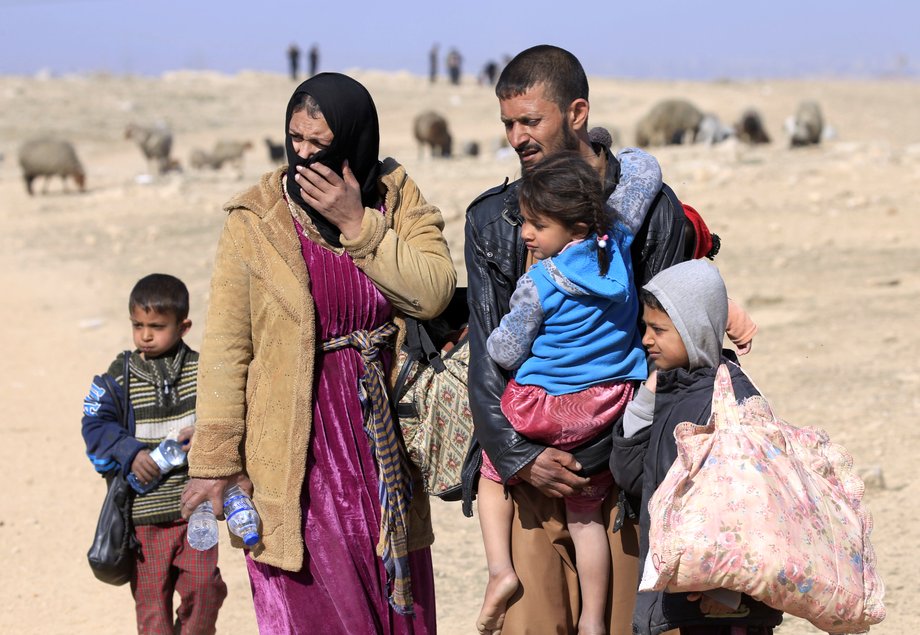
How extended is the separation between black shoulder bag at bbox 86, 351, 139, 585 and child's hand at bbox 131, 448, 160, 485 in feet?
0.30

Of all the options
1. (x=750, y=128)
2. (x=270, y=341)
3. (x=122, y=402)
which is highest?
(x=270, y=341)

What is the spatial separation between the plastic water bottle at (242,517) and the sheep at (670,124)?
82.1 ft

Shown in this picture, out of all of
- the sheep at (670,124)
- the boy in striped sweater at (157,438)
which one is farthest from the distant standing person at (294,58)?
the boy in striped sweater at (157,438)

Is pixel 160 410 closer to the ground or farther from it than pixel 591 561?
farther from it

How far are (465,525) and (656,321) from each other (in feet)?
11.7

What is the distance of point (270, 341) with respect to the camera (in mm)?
3076

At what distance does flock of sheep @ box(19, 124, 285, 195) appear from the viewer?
A: 76.4 feet

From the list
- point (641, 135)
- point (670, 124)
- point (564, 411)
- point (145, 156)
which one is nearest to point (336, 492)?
point (564, 411)

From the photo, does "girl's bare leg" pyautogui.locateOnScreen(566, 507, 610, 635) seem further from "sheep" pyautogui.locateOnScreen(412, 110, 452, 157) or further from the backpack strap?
"sheep" pyautogui.locateOnScreen(412, 110, 452, 157)

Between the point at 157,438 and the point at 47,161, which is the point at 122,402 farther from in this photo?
the point at 47,161

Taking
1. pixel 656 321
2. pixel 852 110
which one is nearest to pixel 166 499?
pixel 656 321

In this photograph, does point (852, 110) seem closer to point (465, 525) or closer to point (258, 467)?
point (465, 525)

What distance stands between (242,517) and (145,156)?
2653 centimetres

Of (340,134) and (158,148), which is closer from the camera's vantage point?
(340,134)
